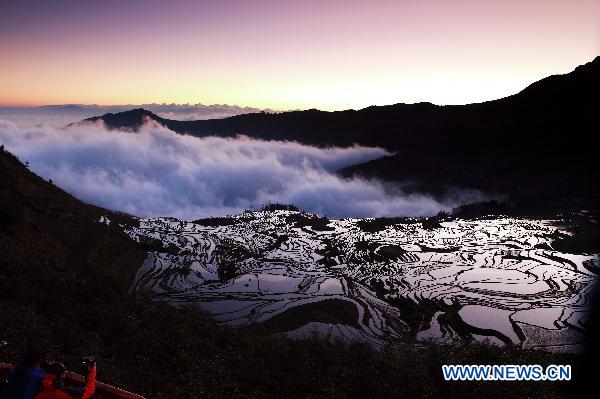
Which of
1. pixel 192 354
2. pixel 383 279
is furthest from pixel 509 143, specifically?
pixel 192 354

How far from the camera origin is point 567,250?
5291 cm

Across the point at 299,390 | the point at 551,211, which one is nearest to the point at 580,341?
the point at 299,390

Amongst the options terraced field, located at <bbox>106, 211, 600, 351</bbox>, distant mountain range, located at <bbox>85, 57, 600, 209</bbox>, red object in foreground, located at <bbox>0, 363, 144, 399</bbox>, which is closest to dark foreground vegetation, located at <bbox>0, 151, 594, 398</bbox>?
red object in foreground, located at <bbox>0, 363, 144, 399</bbox>

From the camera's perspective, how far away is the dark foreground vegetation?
15805mm

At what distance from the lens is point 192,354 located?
18.5m

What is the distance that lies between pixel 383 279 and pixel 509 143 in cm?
9850

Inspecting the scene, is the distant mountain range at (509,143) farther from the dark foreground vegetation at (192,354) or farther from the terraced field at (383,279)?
the dark foreground vegetation at (192,354)

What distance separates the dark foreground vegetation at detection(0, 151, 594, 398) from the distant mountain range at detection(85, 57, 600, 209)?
80590 millimetres

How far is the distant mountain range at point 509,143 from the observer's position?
9781 cm

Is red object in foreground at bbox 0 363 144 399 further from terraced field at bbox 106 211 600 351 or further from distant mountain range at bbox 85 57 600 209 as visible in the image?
distant mountain range at bbox 85 57 600 209

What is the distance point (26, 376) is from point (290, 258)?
142ft

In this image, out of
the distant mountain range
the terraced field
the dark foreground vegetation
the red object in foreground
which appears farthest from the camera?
the distant mountain range

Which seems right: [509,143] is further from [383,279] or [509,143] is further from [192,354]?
[192,354]

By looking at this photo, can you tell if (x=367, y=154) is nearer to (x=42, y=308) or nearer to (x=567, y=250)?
(x=567, y=250)
